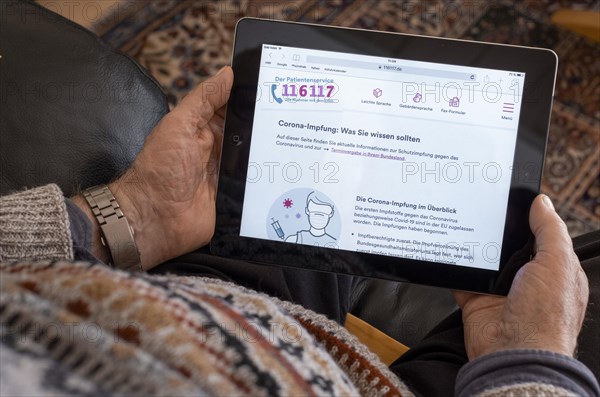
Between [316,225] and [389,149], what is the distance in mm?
130

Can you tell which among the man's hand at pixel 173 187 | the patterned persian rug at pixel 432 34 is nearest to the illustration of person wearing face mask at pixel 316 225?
Result: the man's hand at pixel 173 187

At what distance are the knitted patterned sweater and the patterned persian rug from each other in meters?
0.84

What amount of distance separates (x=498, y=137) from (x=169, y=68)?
873mm

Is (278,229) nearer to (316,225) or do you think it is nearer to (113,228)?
(316,225)

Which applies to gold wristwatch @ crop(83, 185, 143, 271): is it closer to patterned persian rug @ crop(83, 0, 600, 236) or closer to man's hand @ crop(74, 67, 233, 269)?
man's hand @ crop(74, 67, 233, 269)

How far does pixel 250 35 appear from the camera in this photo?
2.43ft

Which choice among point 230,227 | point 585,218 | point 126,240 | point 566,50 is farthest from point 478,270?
point 566,50

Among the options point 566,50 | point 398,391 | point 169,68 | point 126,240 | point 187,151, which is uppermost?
point 566,50

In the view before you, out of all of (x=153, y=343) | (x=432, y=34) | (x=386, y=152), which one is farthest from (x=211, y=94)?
(x=432, y=34)

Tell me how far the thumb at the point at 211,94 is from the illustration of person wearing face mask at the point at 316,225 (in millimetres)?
171

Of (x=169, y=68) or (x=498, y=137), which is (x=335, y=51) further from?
(x=169, y=68)

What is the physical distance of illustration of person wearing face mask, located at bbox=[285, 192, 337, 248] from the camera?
746mm

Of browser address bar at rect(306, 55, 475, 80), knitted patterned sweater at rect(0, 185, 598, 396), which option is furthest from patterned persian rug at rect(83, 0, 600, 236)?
knitted patterned sweater at rect(0, 185, 598, 396)

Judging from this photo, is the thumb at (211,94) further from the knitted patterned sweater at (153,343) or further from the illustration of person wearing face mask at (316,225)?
the knitted patterned sweater at (153,343)
